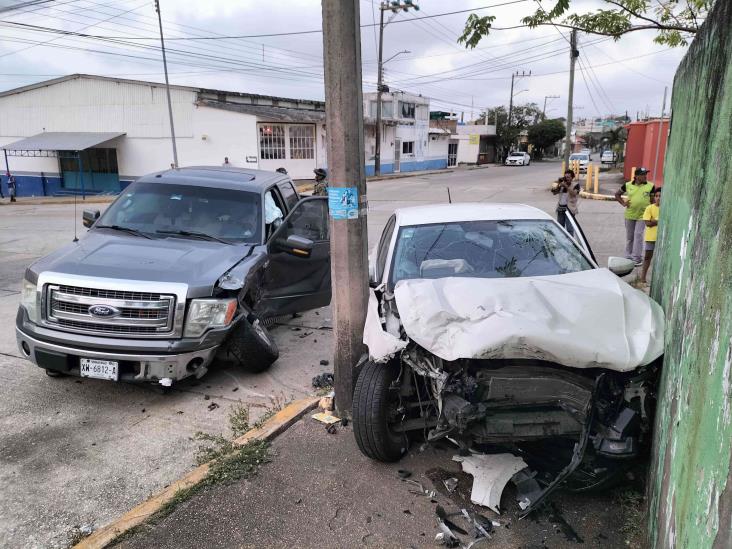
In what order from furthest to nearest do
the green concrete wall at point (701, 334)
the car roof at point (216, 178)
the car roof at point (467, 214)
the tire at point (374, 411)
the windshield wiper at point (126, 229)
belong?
the car roof at point (216, 178) < the windshield wiper at point (126, 229) < the car roof at point (467, 214) < the tire at point (374, 411) < the green concrete wall at point (701, 334)

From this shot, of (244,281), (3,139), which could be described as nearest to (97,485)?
(244,281)

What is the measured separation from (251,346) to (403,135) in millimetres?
44705

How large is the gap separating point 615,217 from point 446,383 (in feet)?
53.3

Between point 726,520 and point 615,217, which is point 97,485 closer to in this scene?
point 726,520

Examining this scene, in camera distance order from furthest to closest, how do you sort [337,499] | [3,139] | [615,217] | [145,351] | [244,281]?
1. [3,139]
2. [615,217]
3. [244,281]
4. [145,351]
5. [337,499]

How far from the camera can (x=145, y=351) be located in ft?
14.5

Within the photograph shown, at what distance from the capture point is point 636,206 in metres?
9.14

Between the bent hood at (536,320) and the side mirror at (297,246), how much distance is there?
2252mm

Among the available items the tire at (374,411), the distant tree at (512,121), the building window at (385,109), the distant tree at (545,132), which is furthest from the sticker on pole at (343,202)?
the distant tree at (545,132)

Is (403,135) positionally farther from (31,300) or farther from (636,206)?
(31,300)

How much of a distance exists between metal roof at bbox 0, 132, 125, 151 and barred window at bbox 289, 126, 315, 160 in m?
9.60

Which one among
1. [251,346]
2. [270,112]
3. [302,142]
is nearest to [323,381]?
[251,346]

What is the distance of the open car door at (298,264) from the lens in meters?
5.77

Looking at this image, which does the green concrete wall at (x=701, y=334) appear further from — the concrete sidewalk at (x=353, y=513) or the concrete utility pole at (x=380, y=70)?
the concrete utility pole at (x=380, y=70)
